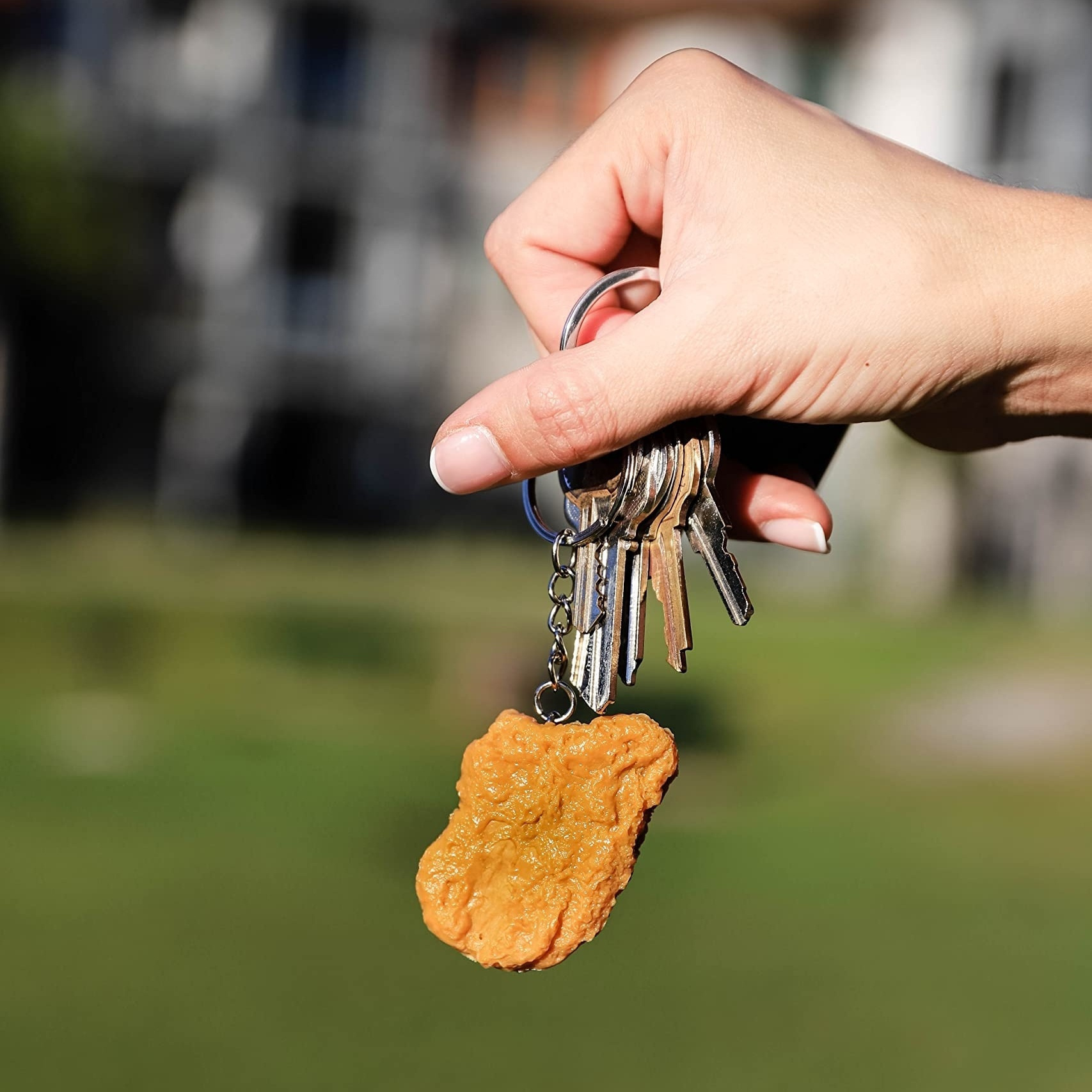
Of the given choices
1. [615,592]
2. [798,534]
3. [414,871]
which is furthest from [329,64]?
[615,592]

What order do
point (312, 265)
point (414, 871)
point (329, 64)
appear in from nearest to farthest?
point (414, 871) → point (329, 64) → point (312, 265)

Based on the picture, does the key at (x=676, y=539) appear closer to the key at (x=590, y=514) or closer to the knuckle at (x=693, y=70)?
the key at (x=590, y=514)

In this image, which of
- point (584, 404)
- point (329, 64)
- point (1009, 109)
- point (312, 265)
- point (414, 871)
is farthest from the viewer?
point (312, 265)

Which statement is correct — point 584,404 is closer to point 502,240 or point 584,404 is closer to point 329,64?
point 502,240

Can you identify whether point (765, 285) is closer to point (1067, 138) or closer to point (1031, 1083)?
point (1031, 1083)

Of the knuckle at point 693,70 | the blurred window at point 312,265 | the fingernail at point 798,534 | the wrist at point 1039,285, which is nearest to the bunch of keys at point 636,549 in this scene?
the fingernail at point 798,534
